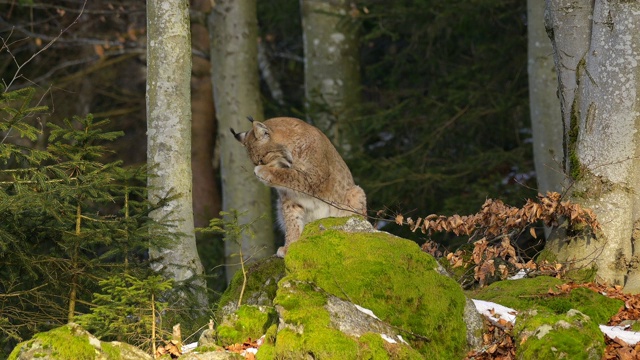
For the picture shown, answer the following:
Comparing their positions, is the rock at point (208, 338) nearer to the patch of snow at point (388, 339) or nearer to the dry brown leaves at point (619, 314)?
the patch of snow at point (388, 339)

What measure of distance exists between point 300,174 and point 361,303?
2447 mm

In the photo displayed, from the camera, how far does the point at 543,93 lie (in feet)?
39.2

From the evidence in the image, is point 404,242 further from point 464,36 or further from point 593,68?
point 464,36

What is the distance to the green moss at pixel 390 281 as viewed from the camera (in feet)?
19.1

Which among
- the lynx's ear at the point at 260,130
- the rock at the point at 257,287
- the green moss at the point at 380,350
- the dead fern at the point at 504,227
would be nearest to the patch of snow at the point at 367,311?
the green moss at the point at 380,350

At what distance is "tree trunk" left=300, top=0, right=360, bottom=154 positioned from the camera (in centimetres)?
1480

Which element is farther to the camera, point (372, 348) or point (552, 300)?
point (552, 300)

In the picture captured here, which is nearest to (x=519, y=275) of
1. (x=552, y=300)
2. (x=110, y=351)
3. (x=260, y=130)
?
(x=552, y=300)

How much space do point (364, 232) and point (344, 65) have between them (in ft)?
29.8

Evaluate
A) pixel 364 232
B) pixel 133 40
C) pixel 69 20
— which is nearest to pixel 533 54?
pixel 364 232

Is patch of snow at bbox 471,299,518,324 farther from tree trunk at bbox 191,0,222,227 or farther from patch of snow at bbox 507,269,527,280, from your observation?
tree trunk at bbox 191,0,222,227

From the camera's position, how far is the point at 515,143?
15.8 m

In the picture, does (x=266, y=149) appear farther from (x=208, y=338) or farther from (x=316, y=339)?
(x=316, y=339)

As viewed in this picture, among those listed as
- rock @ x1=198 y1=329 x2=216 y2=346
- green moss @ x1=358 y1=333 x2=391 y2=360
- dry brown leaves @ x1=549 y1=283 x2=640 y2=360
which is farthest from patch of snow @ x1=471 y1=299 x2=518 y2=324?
rock @ x1=198 y1=329 x2=216 y2=346
